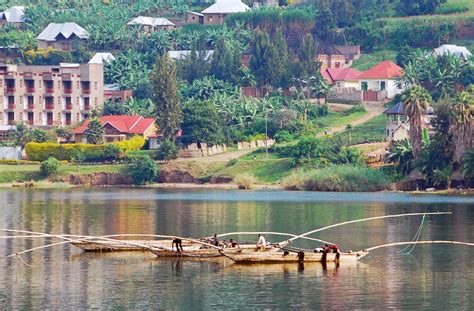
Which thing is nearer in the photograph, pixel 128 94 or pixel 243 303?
pixel 243 303

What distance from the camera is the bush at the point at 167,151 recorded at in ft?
556

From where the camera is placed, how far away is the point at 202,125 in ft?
568

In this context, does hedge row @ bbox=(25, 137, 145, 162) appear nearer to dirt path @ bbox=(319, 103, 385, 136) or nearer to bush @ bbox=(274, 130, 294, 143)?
bush @ bbox=(274, 130, 294, 143)

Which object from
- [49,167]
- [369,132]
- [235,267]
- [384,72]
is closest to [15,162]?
[49,167]

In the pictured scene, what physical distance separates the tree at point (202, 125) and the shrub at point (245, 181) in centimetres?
1240

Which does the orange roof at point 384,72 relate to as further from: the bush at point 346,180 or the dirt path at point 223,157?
the bush at point 346,180

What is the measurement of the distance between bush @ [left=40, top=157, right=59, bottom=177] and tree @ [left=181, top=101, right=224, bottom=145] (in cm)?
1533

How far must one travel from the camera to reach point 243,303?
7625 cm

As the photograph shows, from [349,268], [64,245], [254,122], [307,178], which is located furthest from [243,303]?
[254,122]

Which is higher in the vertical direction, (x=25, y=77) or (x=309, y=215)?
(x=25, y=77)

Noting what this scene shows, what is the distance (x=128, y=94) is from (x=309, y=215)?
3193 inches

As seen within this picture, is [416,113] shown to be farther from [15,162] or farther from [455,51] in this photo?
[455,51]

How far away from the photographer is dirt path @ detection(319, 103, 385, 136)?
177 meters

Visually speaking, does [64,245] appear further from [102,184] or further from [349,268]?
[102,184]
